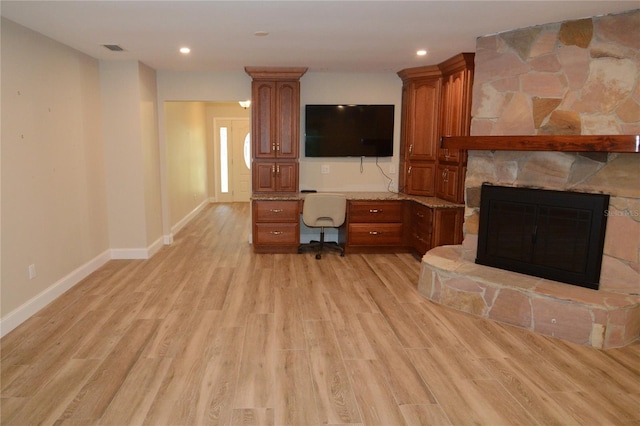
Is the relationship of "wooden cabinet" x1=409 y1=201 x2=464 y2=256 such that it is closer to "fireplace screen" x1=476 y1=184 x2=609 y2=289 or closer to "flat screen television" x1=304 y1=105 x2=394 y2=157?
"fireplace screen" x1=476 y1=184 x2=609 y2=289

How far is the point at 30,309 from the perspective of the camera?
3846mm

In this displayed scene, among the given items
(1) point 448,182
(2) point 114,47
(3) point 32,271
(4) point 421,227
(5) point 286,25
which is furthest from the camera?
(4) point 421,227

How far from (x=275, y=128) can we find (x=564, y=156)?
363cm

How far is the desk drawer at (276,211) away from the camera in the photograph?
5980 millimetres

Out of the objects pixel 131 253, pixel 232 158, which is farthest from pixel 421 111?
pixel 232 158

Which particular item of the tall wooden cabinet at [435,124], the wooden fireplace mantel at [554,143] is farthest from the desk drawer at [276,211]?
the wooden fireplace mantel at [554,143]

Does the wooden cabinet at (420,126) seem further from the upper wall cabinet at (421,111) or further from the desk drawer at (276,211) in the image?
the desk drawer at (276,211)

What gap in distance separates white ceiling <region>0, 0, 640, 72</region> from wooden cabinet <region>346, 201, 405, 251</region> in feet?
6.07

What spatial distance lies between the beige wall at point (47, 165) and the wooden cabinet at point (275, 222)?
6.24 feet

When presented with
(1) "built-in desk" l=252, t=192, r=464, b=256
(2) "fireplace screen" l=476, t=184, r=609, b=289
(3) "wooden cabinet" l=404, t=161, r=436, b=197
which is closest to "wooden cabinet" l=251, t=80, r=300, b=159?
(1) "built-in desk" l=252, t=192, r=464, b=256

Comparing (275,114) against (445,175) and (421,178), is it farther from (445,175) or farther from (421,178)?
(445,175)

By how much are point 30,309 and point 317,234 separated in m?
3.71

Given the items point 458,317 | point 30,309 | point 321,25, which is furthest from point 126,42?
point 458,317

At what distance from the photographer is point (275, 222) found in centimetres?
602
